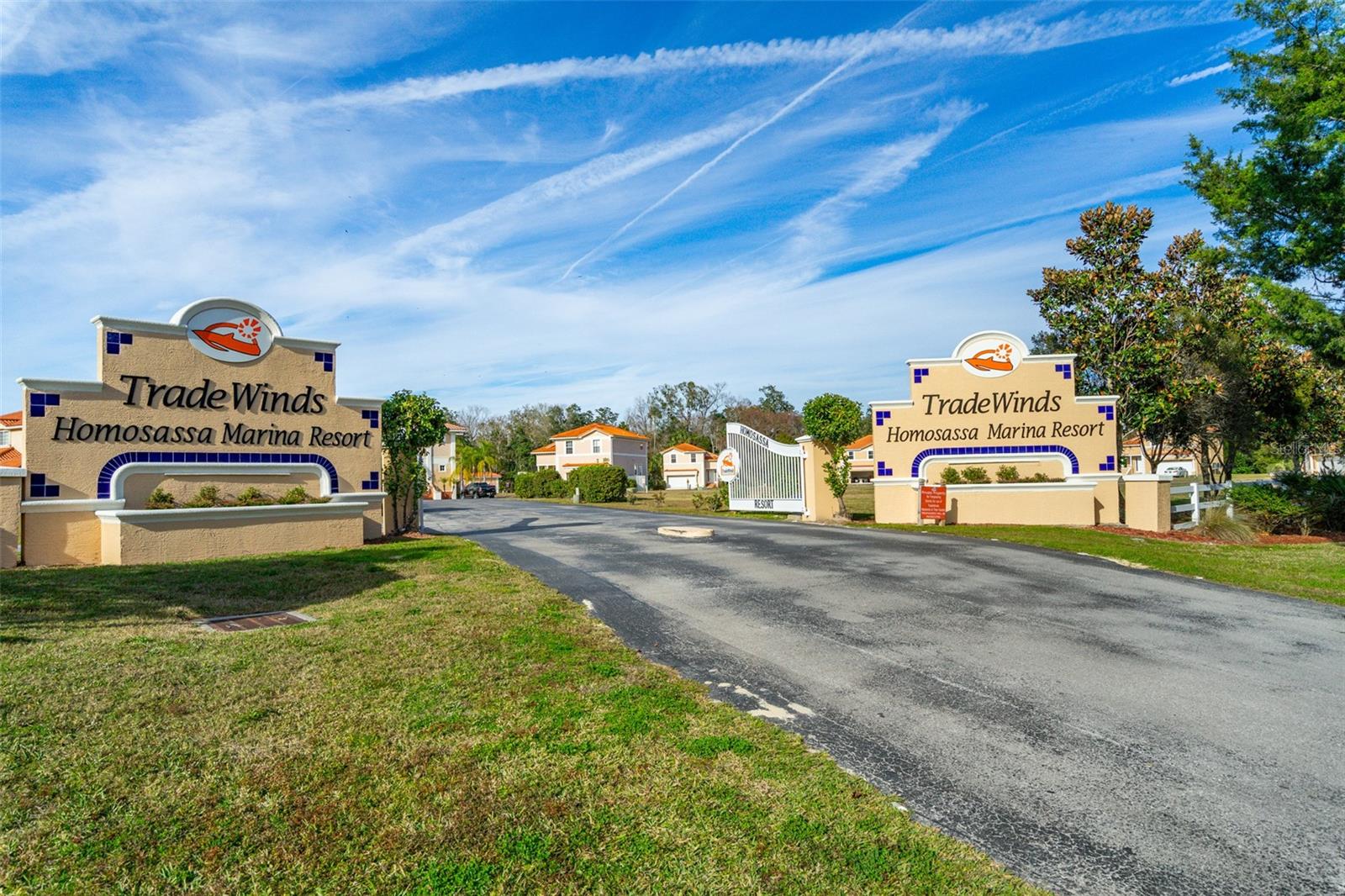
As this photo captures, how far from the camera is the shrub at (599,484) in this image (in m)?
40.6

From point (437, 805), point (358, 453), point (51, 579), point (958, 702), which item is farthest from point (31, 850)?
point (358, 453)

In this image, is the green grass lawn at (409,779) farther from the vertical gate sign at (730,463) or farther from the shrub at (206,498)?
the vertical gate sign at (730,463)

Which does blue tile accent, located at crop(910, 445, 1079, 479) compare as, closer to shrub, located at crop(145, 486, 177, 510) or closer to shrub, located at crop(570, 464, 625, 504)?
shrub, located at crop(145, 486, 177, 510)

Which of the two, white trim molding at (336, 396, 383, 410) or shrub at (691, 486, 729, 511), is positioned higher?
white trim molding at (336, 396, 383, 410)

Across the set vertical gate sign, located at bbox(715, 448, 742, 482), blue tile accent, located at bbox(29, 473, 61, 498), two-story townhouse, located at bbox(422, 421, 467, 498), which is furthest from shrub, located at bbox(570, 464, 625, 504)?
blue tile accent, located at bbox(29, 473, 61, 498)

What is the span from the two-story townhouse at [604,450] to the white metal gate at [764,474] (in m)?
35.4

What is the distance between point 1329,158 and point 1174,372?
8.05 m

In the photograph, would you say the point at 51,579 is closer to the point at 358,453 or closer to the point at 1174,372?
the point at 358,453

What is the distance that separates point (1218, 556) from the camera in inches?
538

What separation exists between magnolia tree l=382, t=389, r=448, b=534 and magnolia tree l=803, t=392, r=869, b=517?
10.4 metres

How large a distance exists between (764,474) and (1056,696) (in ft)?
61.1

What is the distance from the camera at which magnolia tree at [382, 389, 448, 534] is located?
669 inches

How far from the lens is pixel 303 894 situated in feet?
9.17

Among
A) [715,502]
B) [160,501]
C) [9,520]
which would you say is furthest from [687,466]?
[9,520]
